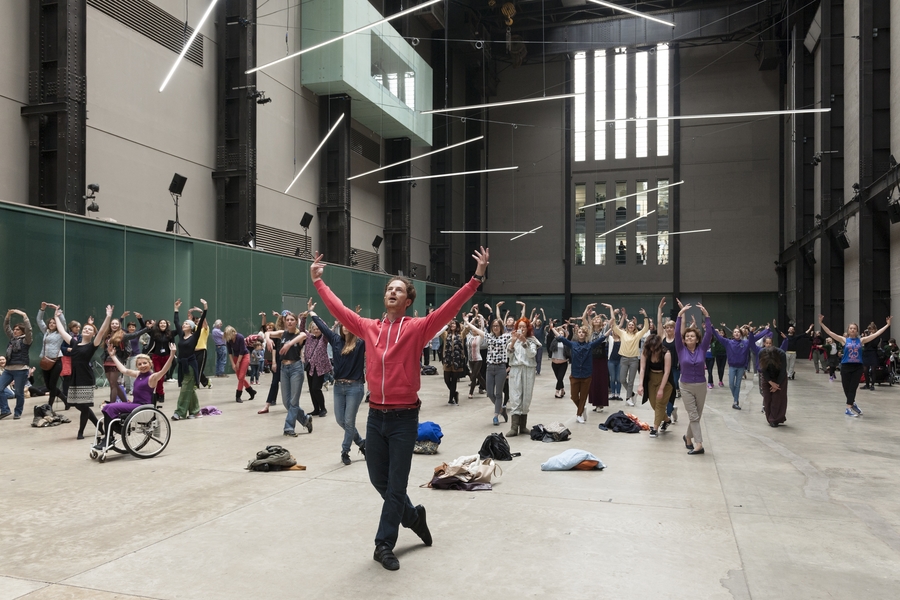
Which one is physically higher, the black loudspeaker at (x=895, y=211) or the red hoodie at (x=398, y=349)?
the black loudspeaker at (x=895, y=211)

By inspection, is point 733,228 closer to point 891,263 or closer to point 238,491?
point 891,263

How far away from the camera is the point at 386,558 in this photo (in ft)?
14.4

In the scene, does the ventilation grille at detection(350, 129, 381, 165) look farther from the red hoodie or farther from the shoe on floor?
the shoe on floor

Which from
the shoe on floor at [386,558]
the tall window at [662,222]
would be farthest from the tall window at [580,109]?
the shoe on floor at [386,558]

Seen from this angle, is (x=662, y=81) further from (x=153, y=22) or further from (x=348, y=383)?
(x=348, y=383)

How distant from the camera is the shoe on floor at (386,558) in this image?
4.36m

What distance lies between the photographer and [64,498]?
621 centimetres

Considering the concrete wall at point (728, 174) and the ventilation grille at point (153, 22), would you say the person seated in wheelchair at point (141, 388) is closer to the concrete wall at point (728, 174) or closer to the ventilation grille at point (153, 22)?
the ventilation grille at point (153, 22)

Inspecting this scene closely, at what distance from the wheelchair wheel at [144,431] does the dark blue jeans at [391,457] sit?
188 inches

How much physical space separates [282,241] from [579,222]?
2249 cm

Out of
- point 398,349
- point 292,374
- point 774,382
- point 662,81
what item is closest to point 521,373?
point 292,374

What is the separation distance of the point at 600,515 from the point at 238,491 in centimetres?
338

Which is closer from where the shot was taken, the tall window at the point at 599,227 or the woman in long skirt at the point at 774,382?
the woman in long skirt at the point at 774,382

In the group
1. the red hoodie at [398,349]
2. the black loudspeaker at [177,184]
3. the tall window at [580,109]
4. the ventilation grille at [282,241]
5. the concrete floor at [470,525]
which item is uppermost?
the tall window at [580,109]
